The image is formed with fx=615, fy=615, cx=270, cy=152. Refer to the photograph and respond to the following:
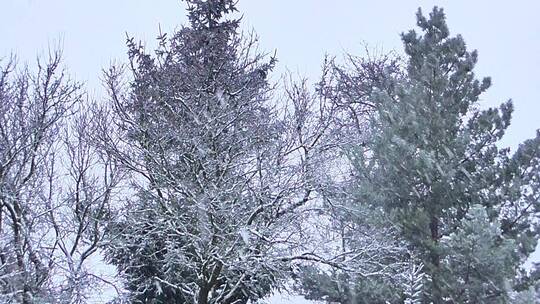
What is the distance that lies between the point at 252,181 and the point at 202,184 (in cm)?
127

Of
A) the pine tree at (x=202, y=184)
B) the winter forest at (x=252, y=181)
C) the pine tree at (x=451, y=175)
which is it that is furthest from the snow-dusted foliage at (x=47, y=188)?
the pine tree at (x=451, y=175)

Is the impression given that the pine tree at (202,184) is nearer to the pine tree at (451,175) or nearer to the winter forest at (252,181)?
the winter forest at (252,181)

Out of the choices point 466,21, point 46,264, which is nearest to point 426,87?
point 46,264

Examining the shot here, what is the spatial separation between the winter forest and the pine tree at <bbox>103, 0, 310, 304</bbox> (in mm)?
47

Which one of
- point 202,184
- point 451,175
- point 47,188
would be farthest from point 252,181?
point 451,175

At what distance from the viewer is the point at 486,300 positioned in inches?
319

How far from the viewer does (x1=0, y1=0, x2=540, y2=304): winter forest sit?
9.19 meters

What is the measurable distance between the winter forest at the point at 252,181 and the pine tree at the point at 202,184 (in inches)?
1.9

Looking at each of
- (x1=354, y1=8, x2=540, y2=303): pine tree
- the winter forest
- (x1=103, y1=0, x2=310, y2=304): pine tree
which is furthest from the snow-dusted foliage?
(x1=354, y1=8, x2=540, y2=303): pine tree

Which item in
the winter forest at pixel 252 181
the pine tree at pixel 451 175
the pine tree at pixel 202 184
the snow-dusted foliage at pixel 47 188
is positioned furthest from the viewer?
the snow-dusted foliage at pixel 47 188

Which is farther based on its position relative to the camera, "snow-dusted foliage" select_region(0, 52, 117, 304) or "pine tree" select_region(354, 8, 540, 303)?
"snow-dusted foliage" select_region(0, 52, 117, 304)

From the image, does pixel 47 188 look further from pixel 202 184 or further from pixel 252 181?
pixel 252 181

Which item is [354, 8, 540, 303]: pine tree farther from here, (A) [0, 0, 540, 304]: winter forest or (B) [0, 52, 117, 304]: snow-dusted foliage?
(B) [0, 52, 117, 304]: snow-dusted foliage

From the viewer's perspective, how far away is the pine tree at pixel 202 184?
12016 millimetres
